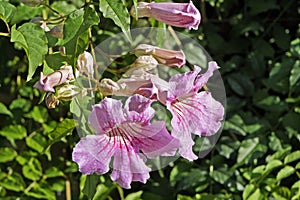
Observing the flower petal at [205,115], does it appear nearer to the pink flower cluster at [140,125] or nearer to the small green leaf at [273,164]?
the pink flower cluster at [140,125]

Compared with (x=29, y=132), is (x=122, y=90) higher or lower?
higher

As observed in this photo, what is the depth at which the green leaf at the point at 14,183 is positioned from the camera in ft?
6.86

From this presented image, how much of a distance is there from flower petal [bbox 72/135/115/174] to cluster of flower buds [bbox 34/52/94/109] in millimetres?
112

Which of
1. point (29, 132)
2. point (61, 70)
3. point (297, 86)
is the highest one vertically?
point (61, 70)

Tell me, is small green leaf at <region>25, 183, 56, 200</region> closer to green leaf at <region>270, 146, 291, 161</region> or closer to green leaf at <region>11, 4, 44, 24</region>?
green leaf at <region>11, 4, 44, 24</region>

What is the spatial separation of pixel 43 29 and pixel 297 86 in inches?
→ 47.8

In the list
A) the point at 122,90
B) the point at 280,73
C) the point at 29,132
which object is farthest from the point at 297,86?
the point at 122,90

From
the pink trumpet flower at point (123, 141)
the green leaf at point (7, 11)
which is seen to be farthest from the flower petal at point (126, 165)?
the green leaf at point (7, 11)

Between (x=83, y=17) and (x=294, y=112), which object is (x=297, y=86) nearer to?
(x=294, y=112)

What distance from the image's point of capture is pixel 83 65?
124cm

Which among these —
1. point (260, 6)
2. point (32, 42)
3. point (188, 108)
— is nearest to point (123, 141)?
point (188, 108)

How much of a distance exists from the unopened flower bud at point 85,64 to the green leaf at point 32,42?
0.09 meters

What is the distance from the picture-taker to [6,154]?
83.5 inches

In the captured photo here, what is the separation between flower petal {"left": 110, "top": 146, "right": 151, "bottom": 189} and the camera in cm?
114
